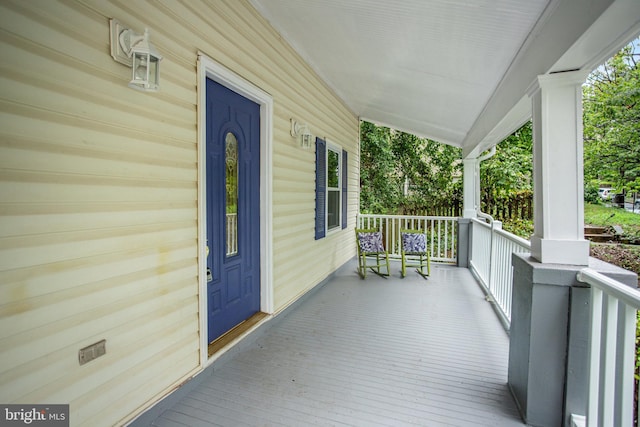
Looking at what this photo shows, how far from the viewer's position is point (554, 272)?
A: 181cm

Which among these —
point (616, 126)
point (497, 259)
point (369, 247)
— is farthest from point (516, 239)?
point (616, 126)

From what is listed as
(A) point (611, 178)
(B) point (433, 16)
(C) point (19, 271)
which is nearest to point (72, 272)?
(C) point (19, 271)

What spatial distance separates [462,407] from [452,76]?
122 inches

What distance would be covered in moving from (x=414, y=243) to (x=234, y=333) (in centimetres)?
373

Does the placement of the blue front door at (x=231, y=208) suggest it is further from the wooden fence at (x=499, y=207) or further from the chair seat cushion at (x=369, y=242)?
the wooden fence at (x=499, y=207)

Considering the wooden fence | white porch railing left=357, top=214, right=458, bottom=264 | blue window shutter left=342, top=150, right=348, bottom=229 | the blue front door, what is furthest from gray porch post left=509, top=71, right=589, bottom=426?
the wooden fence

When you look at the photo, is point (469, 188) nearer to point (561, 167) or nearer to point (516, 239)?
point (516, 239)

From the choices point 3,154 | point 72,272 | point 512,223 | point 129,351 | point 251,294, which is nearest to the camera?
point 3,154

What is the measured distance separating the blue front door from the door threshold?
43 millimetres

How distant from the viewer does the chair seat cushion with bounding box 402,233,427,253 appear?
18.3 feet

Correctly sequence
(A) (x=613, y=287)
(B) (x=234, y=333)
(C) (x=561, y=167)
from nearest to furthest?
(A) (x=613, y=287) < (C) (x=561, y=167) < (B) (x=234, y=333)

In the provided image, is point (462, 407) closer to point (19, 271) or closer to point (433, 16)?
point (19, 271)

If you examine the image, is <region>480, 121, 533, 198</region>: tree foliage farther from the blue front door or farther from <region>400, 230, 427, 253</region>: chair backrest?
the blue front door

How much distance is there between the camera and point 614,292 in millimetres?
1304
